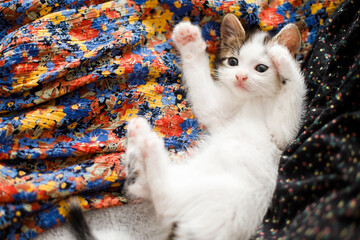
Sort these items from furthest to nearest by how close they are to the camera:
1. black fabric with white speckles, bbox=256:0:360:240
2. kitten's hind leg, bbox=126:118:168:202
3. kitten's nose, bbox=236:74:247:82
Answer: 1. kitten's nose, bbox=236:74:247:82
2. kitten's hind leg, bbox=126:118:168:202
3. black fabric with white speckles, bbox=256:0:360:240

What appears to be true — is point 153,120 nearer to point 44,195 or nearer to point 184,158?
point 184,158

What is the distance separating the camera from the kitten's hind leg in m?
1.06

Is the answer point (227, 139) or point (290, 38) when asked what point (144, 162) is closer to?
point (227, 139)

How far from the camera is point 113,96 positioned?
1241mm

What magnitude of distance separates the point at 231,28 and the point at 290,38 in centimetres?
30

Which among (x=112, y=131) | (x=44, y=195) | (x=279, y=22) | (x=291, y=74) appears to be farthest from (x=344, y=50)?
(x=44, y=195)

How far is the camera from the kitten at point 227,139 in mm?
994

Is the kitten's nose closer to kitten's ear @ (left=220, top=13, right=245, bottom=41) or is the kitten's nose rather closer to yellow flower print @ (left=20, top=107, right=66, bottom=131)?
kitten's ear @ (left=220, top=13, right=245, bottom=41)

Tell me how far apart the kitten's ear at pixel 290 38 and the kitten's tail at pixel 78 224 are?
1.19 metres

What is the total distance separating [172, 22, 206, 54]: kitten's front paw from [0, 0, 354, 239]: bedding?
3.1 inches

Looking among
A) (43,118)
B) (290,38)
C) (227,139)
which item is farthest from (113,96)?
(290,38)

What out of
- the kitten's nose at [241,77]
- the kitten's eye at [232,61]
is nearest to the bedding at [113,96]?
the kitten's eye at [232,61]

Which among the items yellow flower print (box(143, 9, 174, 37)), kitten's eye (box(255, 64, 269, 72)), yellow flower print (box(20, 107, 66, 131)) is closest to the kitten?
kitten's eye (box(255, 64, 269, 72))

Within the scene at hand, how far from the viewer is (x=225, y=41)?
Result: 1.40 metres
